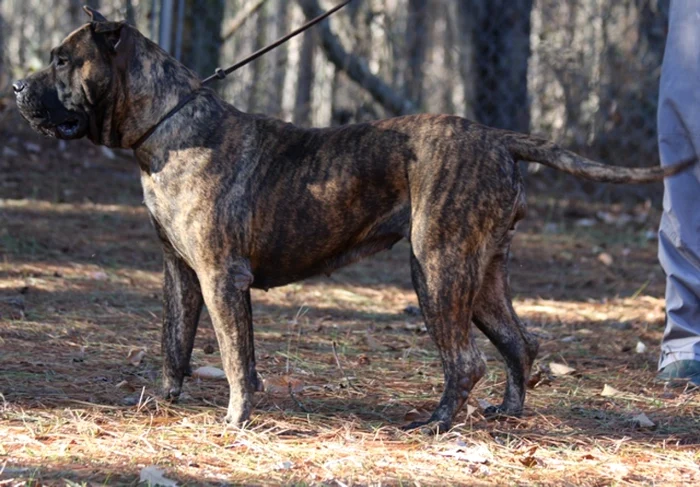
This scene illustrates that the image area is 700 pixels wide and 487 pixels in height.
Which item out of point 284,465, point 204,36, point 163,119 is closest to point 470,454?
point 284,465

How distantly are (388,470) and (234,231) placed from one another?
120cm

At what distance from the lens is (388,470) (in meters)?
3.46

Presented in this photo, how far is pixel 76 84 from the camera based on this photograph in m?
4.11

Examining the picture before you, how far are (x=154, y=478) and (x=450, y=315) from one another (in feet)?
4.67

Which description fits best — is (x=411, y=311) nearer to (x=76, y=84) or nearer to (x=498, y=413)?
(x=498, y=413)

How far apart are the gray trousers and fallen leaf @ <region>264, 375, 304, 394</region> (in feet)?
6.58

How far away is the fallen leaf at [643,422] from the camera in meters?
4.30

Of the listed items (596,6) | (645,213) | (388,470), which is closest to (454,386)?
(388,470)

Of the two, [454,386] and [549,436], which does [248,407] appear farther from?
[549,436]

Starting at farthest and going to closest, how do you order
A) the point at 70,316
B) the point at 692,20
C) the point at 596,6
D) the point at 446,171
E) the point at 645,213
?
the point at 596,6
the point at 645,213
the point at 70,316
the point at 692,20
the point at 446,171

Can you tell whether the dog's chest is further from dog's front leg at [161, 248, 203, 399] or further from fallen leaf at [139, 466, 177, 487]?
fallen leaf at [139, 466, 177, 487]

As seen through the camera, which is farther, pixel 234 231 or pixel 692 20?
pixel 692 20

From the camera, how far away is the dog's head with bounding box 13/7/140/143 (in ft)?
13.4

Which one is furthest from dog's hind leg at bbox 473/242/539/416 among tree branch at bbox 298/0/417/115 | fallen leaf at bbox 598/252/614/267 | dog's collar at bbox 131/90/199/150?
tree branch at bbox 298/0/417/115
